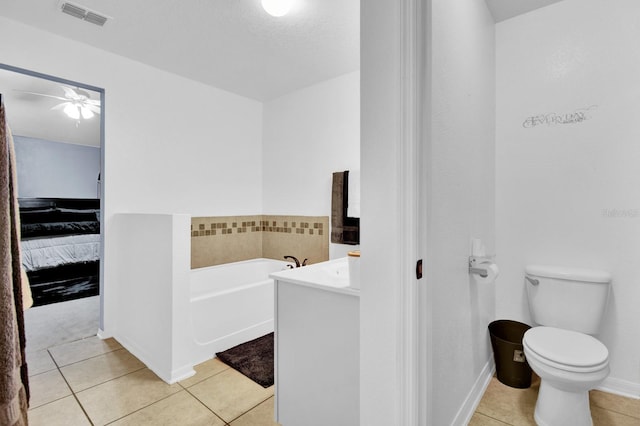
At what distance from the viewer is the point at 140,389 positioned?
1.90 meters

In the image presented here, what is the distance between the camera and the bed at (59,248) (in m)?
3.72

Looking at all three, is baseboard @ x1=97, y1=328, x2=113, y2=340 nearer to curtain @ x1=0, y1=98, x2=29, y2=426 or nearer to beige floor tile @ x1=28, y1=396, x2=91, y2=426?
beige floor tile @ x1=28, y1=396, x2=91, y2=426

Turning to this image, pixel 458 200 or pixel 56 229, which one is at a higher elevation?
pixel 458 200

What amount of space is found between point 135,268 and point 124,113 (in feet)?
4.49

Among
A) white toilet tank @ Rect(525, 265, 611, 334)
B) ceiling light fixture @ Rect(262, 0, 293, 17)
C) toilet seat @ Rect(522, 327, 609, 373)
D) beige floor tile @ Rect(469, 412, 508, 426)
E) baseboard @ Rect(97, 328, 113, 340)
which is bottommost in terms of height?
beige floor tile @ Rect(469, 412, 508, 426)

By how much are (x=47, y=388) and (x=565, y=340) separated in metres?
3.04

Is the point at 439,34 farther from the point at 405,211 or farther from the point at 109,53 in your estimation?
the point at 109,53

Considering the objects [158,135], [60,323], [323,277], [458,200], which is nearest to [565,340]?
[458,200]

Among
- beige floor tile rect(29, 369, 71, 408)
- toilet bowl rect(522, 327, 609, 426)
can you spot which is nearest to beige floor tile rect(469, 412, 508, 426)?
toilet bowl rect(522, 327, 609, 426)

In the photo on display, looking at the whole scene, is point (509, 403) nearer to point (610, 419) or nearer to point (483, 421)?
point (483, 421)

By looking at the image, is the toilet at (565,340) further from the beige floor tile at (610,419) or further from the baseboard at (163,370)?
the baseboard at (163,370)

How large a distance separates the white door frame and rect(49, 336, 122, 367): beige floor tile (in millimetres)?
2364

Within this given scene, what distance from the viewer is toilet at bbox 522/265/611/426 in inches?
55.3

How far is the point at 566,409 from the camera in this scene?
1.46 m
